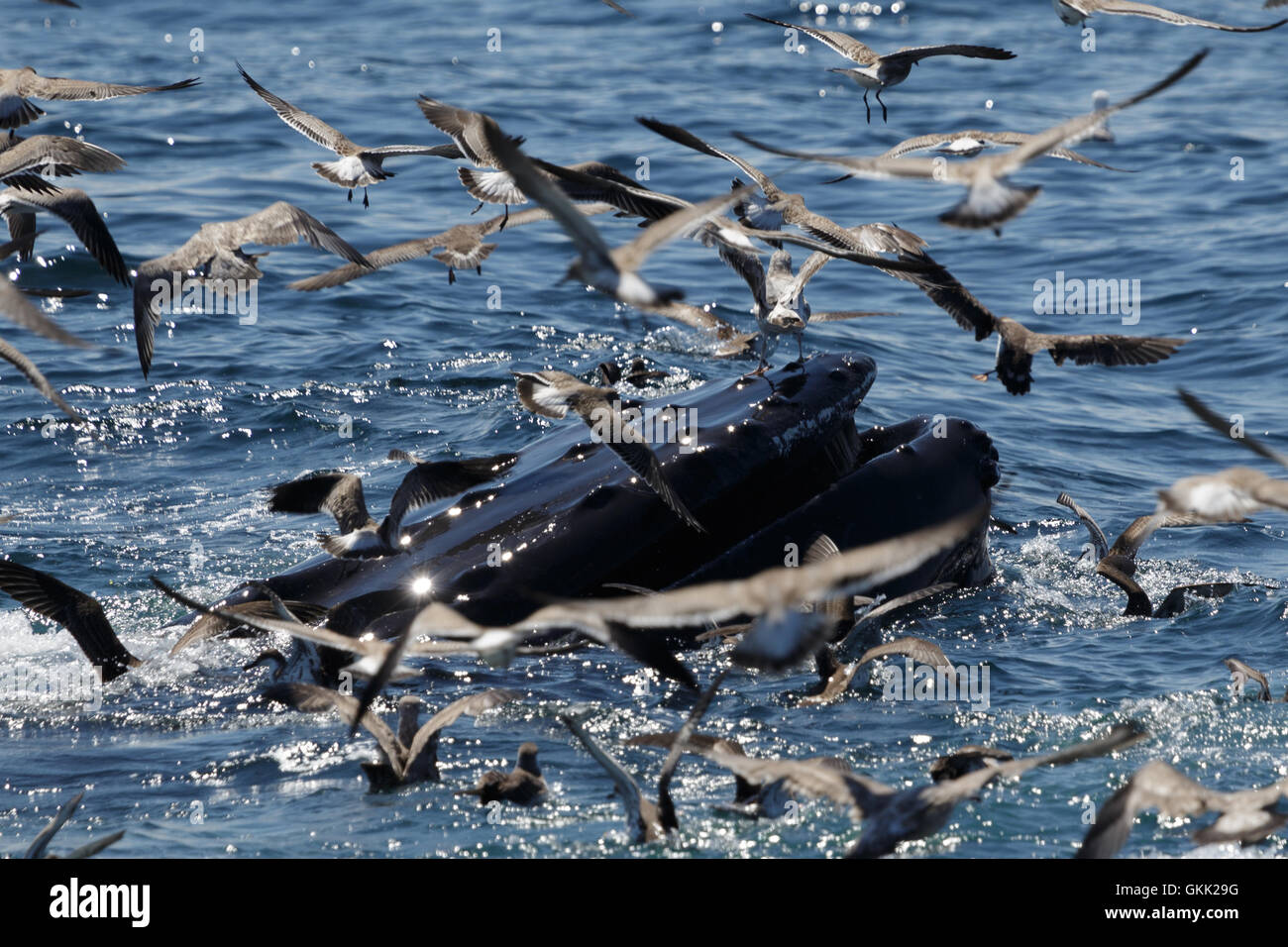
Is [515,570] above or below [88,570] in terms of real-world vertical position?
above

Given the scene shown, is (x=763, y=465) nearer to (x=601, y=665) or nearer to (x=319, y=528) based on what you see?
(x=601, y=665)

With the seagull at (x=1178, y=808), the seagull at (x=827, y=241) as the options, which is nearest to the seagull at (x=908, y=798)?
the seagull at (x=1178, y=808)

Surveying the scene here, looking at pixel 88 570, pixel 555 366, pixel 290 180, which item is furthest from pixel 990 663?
pixel 290 180

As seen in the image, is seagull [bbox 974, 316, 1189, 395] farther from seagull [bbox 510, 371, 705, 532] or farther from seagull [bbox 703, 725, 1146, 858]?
seagull [bbox 703, 725, 1146, 858]

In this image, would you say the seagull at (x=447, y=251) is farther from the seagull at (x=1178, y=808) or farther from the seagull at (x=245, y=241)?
the seagull at (x=1178, y=808)

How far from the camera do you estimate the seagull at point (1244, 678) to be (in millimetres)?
8602

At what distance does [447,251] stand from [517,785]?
17.9 feet

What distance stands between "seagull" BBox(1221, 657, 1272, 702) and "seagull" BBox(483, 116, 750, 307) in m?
3.97

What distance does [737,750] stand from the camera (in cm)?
687

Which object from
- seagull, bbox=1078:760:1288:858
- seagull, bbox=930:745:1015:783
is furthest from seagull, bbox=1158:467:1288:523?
seagull, bbox=930:745:1015:783

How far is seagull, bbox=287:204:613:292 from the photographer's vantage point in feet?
34.5

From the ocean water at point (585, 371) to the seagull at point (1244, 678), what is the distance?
0.19 meters
